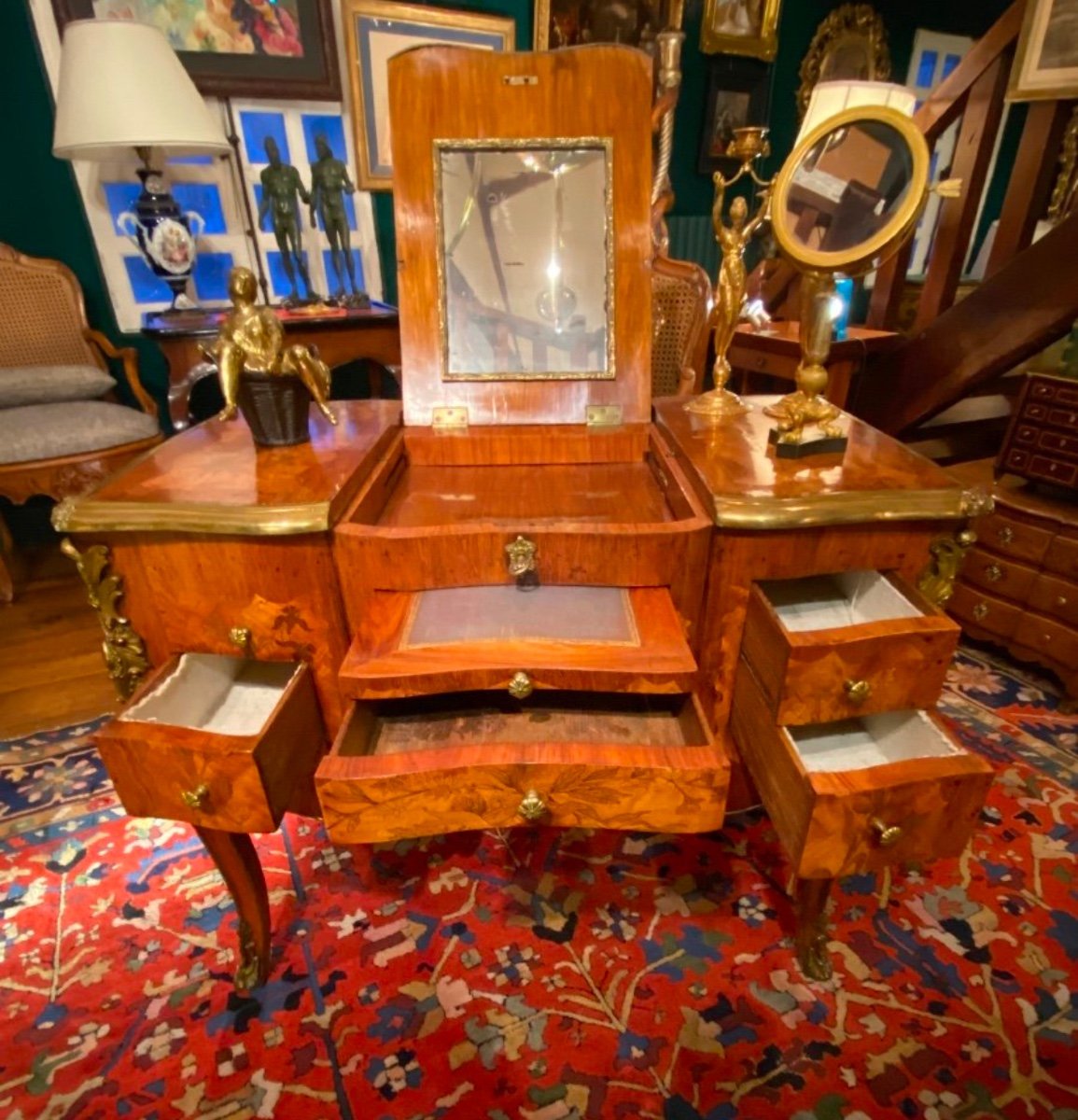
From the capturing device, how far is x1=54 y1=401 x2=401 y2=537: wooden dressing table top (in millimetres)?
982

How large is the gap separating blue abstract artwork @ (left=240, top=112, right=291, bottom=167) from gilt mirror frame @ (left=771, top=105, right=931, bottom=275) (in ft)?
7.99

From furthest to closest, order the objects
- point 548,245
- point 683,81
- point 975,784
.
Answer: point 683,81 → point 548,245 → point 975,784

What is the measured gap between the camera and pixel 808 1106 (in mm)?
1072

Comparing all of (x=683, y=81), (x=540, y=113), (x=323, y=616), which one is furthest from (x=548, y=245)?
(x=683, y=81)

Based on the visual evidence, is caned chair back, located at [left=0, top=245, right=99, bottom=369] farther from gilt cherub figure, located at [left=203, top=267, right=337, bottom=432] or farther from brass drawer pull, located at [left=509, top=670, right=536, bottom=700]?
brass drawer pull, located at [left=509, top=670, right=536, bottom=700]

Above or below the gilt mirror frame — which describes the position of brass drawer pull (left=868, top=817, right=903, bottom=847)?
below

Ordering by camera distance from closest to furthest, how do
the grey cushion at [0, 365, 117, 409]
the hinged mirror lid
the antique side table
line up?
the hinged mirror lid → the antique side table → the grey cushion at [0, 365, 117, 409]

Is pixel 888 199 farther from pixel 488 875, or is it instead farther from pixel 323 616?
pixel 488 875

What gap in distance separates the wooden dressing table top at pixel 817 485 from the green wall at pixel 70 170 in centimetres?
259

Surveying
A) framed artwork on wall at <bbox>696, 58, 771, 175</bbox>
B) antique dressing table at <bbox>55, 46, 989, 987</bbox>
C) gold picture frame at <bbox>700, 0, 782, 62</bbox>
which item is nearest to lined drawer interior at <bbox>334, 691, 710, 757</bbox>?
antique dressing table at <bbox>55, 46, 989, 987</bbox>

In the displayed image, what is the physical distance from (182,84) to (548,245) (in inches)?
67.9

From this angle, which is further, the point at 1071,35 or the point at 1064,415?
the point at 1071,35

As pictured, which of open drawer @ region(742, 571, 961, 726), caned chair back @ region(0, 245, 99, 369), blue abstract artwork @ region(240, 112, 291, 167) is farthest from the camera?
blue abstract artwork @ region(240, 112, 291, 167)

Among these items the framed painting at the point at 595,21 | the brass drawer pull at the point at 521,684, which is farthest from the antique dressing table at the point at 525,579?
the framed painting at the point at 595,21
